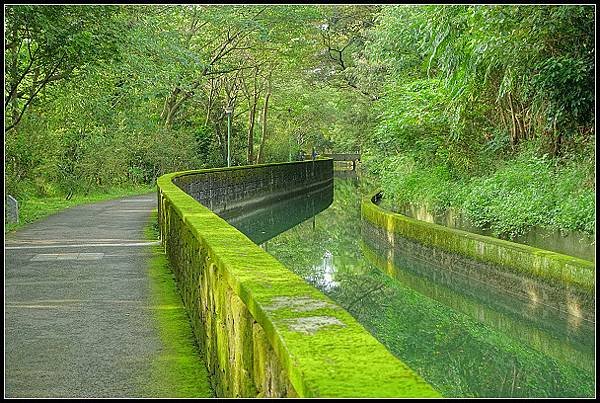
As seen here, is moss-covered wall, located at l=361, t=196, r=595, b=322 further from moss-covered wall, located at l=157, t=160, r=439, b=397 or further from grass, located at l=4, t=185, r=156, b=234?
grass, located at l=4, t=185, r=156, b=234

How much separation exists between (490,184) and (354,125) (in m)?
25.1

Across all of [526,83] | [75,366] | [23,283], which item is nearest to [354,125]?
[526,83]

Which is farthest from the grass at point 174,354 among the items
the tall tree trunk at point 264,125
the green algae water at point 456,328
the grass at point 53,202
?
the tall tree trunk at point 264,125

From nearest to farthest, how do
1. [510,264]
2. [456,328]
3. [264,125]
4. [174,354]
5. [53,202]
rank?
1. [174,354]
2. [456,328]
3. [510,264]
4. [53,202]
5. [264,125]

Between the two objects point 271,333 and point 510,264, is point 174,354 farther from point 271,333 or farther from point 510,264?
point 510,264

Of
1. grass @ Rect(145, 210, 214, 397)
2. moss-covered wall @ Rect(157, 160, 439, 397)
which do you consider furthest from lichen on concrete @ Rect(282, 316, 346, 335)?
grass @ Rect(145, 210, 214, 397)

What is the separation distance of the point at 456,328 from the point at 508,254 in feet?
5.26

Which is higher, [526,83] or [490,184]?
[526,83]

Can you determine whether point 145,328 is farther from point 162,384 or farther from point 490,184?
point 490,184

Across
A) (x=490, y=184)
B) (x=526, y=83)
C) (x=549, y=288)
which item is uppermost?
(x=526, y=83)

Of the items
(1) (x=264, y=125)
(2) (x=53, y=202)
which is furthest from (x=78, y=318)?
(1) (x=264, y=125)

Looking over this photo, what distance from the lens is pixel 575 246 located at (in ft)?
43.0

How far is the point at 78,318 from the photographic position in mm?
8453

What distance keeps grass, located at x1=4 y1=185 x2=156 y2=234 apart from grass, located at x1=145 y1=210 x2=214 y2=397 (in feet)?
26.7
